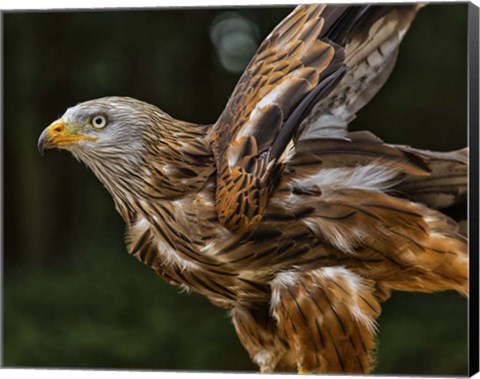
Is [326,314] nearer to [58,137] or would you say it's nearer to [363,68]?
[363,68]

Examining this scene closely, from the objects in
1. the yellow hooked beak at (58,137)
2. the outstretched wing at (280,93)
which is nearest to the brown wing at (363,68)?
the outstretched wing at (280,93)

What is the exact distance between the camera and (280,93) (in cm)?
509

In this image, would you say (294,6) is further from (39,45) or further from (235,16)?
(39,45)

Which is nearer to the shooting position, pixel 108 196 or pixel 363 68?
pixel 363 68

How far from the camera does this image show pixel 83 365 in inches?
240

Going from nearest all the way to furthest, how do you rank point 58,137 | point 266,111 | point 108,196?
1. point 266,111
2. point 58,137
3. point 108,196

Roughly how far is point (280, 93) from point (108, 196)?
1176 millimetres

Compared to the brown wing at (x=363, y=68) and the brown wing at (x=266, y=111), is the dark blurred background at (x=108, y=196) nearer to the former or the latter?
the brown wing at (x=363, y=68)

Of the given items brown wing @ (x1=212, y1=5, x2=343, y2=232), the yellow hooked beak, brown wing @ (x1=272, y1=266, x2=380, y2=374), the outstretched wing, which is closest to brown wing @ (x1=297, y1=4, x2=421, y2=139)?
the outstretched wing

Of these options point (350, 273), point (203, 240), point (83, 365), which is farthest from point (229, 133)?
point (83, 365)

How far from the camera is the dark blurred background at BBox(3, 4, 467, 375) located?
539 cm

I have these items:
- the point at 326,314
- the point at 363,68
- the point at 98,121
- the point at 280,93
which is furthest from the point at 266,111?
the point at 326,314

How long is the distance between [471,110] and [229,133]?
1.20 m

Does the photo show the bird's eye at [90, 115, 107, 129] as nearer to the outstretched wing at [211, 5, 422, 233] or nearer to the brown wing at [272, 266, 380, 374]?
the outstretched wing at [211, 5, 422, 233]
